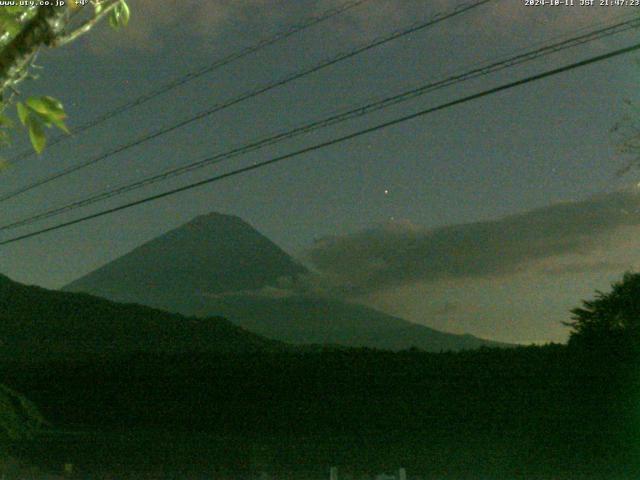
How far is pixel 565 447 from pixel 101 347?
58.2 ft

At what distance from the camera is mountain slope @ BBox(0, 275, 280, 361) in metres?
27.5

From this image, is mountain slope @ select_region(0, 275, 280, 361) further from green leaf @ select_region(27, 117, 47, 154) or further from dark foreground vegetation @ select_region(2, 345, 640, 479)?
green leaf @ select_region(27, 117, 47, 154)

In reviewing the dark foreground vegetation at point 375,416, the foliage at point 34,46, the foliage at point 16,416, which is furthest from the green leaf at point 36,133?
the dark foreground vegetation at point 375,416

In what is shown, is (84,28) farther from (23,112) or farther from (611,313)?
(611,313)

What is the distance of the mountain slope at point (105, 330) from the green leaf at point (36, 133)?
81.9 feet

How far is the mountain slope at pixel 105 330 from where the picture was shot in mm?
27453

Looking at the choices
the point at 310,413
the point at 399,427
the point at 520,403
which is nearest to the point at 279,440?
the point at 310,413

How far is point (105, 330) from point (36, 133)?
27139 mm

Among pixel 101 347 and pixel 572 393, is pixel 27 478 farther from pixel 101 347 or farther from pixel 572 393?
pixel 101 347

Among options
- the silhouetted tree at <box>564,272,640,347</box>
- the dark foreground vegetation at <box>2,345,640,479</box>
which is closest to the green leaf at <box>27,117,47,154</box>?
the dark foreground vegetation at <box>2,345,640,479</box>

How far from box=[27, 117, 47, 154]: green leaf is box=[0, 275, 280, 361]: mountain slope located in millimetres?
24973

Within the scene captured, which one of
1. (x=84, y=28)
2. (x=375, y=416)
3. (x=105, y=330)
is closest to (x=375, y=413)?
(x=375, y=416)

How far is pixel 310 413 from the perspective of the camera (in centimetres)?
1681

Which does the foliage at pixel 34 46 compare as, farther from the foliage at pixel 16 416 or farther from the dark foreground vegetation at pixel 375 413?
the dark foreground vegetation at pixel 375 413
